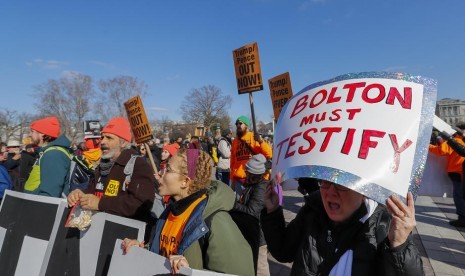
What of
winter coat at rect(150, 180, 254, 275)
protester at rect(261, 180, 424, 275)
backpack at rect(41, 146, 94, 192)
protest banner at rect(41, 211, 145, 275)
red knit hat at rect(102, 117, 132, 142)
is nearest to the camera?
protester at rect(261, 180, 424, 275)

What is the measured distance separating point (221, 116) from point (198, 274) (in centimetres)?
4770

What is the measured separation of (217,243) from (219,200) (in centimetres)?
26

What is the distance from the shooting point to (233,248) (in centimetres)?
185

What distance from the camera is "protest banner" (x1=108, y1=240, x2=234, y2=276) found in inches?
72.4

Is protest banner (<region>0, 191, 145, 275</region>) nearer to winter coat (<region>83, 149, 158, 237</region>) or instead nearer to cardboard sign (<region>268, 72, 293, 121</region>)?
winter coat (<region>83, 149, 158, 237</region>)

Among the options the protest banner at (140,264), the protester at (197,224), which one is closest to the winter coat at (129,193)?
the protest banner at (140,264)

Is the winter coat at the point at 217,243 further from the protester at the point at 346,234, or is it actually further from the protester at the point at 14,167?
the protester at the point at 14,167

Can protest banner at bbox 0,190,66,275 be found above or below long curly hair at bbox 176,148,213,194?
below

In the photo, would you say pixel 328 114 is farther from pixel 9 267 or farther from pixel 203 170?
pixel 9 267

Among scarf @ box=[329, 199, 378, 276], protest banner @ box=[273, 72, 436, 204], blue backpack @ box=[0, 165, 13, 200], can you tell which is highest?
protest banner @ box=[273, 72, 436, 204]

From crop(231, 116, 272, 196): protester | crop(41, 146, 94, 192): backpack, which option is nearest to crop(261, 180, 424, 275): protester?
Answer: crop(41, 146, 94, 192): backpack

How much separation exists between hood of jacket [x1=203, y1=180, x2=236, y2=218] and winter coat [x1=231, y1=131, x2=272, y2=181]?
10.6 feet

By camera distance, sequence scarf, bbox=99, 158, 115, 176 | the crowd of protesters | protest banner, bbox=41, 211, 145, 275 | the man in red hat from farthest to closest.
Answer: scarf, bbox=99, 158, 115, 176 → the man in red hat → protest banner, bbox=41, 211, 145, 275 → the crowd of protesters

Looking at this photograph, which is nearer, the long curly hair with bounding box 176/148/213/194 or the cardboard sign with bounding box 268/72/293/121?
the long curly hair with bounding box 176/148/213/194
